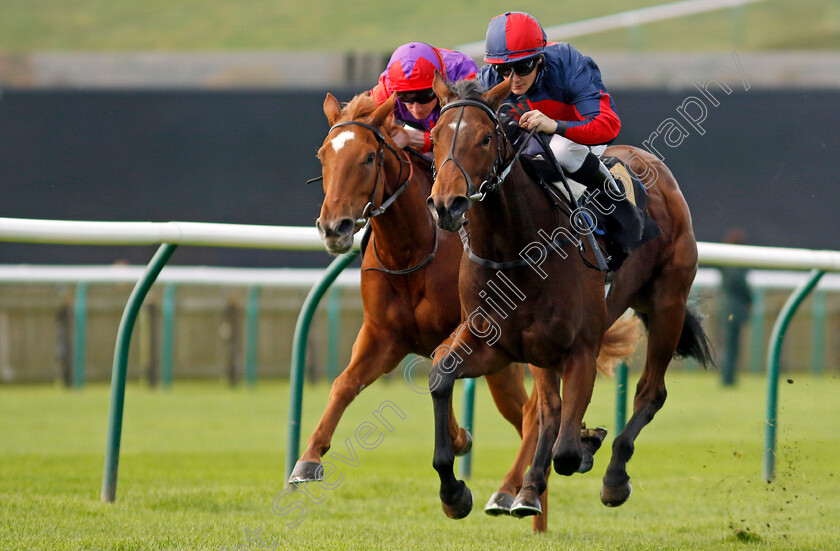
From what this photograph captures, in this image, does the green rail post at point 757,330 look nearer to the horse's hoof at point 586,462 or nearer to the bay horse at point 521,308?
the horse's hoof at point 586,462

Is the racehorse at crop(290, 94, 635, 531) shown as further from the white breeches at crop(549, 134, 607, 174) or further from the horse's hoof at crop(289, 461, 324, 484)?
the white breeches at crop(549, 134, 607, 174)

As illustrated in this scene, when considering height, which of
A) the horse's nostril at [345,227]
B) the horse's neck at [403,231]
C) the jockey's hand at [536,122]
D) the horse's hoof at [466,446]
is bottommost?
the horse's hoof at [466,446]

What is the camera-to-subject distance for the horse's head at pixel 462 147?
315 cm

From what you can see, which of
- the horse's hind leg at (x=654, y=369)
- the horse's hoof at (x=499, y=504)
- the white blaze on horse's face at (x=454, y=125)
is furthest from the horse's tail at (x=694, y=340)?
the white blaze on horse's face at (x=454, y=125)

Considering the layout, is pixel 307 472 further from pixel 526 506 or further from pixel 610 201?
pixel 610 201

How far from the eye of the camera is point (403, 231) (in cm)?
407

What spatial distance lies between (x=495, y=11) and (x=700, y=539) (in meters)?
12.9

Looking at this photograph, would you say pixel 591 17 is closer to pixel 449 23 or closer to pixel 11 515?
pixel 449 23

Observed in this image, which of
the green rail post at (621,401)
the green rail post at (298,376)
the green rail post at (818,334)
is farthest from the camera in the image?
the green rail post at (818,334)

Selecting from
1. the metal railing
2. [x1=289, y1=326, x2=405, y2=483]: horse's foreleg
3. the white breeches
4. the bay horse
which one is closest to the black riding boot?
the white breeches

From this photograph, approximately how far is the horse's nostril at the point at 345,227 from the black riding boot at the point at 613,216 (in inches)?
36.6

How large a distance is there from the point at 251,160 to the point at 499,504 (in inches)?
330

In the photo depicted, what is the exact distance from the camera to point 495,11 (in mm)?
16109

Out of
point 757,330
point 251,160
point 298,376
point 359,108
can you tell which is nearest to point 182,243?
point 298,376
